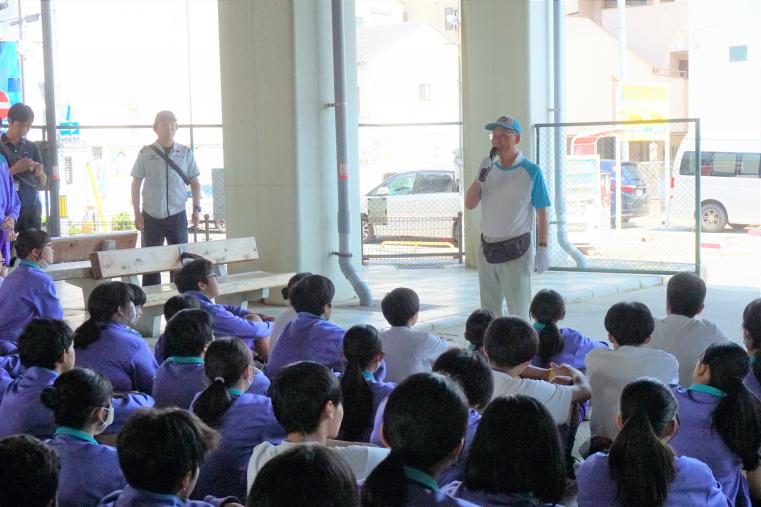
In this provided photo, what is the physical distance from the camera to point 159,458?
2.80 m

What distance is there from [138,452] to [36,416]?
63.3 inches

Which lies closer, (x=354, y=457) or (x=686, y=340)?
(x=354, y=457)

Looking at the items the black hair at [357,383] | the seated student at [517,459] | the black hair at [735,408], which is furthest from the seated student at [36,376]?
the black hair at [735,408]

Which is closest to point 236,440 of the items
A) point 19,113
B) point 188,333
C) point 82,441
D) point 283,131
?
point 82,441

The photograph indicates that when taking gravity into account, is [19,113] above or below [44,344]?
above

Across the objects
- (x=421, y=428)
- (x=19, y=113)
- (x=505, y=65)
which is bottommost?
(x=421, y=428)

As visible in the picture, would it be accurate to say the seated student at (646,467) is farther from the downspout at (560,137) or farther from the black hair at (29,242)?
the downspout at (560,137)

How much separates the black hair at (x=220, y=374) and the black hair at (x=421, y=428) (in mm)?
1294

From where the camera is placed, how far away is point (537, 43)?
41.8 feet

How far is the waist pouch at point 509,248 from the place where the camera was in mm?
7309

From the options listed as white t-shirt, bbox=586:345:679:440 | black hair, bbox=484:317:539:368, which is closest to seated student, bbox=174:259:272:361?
black hair, bbox=484:317:539:368

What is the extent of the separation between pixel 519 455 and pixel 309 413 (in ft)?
2.73

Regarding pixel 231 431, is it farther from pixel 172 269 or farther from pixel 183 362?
pixel 172 269

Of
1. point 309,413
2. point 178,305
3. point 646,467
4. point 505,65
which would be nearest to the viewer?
point 646,467
